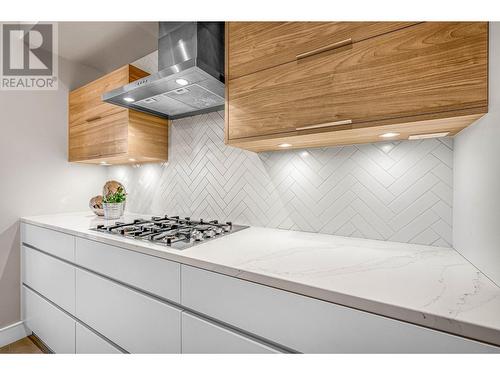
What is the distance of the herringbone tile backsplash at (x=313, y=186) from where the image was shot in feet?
3.66

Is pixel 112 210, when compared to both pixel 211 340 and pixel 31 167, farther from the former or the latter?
pixel 211 340

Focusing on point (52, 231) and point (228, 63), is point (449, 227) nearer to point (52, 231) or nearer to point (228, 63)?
point (228, 63)

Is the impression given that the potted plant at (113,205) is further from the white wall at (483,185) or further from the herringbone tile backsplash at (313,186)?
the white wall at (483,185)

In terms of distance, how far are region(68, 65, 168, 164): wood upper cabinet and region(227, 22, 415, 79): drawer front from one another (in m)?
0.96

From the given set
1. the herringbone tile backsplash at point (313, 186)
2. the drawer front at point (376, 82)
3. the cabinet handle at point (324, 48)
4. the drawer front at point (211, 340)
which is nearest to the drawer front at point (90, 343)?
the drawer front at point (211, 340)

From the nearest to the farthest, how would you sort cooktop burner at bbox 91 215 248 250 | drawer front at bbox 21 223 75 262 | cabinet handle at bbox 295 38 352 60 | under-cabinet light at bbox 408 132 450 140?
cabinet handle at bbox 295 38 352 60 < under-cabinet light at bbox 408 132 450 140 < cooktop burner at bbox 91 215 248 250 < drawer front at bbox 21 223 75 262

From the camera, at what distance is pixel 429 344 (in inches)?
22.1

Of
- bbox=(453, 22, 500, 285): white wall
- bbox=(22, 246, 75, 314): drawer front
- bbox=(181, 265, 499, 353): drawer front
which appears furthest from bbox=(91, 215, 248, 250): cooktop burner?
bbox=(453, 22, 500, 285): white wall

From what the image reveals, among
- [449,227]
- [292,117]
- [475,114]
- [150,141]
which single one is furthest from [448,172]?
[150,141]

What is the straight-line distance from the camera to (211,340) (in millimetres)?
894

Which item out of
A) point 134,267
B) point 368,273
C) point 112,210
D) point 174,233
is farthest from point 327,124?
point 112,210

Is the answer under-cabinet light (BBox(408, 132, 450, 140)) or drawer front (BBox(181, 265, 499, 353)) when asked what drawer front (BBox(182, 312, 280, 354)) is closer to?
drawer front (BBox(181, 265, 499, 353))

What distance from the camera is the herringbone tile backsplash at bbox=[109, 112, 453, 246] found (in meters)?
1.12
